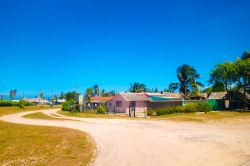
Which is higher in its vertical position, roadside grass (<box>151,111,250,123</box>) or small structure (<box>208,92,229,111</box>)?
small structure (<box>208,92,229,111</box>)

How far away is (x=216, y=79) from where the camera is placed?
5803cm

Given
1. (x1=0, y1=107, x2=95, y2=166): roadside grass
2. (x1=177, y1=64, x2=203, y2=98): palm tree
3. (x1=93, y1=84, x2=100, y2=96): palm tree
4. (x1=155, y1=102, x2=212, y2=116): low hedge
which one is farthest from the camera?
(x1=93, y1=84, x2=100, y2=96): palm tree

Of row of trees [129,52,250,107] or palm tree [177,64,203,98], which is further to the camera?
palm tree [177,64,203,98]

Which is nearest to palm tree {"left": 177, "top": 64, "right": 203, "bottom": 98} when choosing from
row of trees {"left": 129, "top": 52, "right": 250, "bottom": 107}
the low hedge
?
row of trees {"left": 129, "top": 52, "right": 250, "bottom": 107}

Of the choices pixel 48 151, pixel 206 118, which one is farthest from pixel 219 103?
pixel 48 151

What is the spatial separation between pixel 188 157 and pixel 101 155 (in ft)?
13.8

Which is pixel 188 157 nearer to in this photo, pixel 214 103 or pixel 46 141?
pixel 46 141

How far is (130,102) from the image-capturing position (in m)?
54.7

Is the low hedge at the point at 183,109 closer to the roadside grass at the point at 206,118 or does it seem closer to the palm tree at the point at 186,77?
the roadside grass at the point at 206,118

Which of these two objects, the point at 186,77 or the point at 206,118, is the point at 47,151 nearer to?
the point at 206,118

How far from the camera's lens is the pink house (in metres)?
54.3

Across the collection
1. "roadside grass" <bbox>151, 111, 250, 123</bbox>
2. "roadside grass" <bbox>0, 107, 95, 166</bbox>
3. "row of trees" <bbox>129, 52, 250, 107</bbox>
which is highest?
"row of trees" <bbox>129, 52, 250, 107</bbox>

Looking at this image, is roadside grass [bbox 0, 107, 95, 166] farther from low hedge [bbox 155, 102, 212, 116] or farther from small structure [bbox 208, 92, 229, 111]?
small structure [bbox 208, 92, 229, 111]

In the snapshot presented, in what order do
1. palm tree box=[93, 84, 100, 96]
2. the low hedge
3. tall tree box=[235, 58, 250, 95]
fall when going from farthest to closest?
palm tree box=[93, 84, 100, 96], tall tree box=[235, 58, 250, 95], the low hedge
